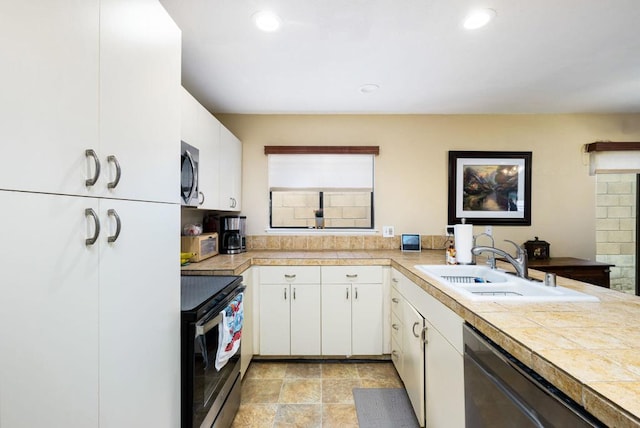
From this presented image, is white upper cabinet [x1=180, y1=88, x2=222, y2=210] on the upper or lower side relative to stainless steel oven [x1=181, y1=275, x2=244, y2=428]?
upper

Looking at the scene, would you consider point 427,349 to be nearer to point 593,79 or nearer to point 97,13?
point 97,13

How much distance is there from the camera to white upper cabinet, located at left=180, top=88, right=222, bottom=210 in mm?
1829

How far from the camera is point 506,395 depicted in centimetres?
88

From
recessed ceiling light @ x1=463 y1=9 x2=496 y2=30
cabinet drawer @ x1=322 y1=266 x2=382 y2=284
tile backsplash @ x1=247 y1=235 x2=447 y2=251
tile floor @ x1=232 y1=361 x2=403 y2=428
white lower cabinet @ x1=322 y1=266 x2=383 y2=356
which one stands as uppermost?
recessed ceiling light @ x1=463 y1=9 x2=496 y2=30

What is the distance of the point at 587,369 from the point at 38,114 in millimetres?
1342

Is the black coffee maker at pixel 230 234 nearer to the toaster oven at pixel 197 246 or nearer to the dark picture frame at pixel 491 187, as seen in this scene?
the toaster oven at pixel 197 246

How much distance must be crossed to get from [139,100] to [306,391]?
6.95 feet

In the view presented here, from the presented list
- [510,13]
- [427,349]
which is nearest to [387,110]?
[510,13]

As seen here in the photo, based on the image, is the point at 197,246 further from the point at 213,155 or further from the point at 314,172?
the point at 314,172

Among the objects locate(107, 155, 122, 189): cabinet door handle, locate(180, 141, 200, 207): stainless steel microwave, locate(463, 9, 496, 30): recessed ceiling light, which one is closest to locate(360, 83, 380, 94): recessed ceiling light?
locate(463, 9, 496, 30): recessed ceiling light

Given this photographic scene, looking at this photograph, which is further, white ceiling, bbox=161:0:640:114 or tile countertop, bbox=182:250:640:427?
white ceiling, bbox=161:0:640:114

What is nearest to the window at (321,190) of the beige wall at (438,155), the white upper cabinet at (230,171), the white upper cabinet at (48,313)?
the beige wall at (438,155)

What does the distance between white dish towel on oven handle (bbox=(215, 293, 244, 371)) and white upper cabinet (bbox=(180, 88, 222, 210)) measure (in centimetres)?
85

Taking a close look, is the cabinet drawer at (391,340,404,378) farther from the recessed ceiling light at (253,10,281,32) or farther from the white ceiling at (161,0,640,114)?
the recessed ceiling light at (253,10,281,32)
